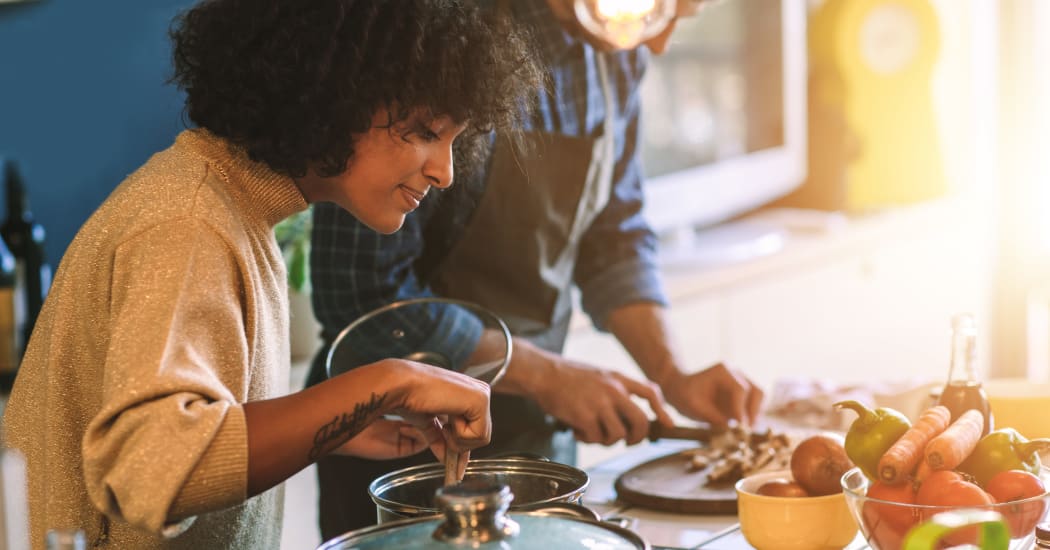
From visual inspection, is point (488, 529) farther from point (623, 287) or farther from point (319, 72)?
point (623, 287)

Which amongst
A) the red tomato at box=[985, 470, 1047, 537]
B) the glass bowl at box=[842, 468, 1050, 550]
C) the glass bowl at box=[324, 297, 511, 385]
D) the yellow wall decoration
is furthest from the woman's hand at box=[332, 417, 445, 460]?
the yellow wall decoration

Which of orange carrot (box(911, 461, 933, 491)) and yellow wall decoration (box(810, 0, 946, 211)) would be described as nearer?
orange carrot (box(911, 461, 933, 491))

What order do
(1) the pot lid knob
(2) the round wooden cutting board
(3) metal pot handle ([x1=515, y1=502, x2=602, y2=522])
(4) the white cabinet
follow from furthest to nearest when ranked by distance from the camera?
(4) the white cabinet
(2) the round wooden cutting board
(3) metal pot handle ([x1=515, y1=502, x2=602, y2=522])
(1) the pot lid knob

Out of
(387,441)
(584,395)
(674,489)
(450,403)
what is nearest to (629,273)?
(584,395)

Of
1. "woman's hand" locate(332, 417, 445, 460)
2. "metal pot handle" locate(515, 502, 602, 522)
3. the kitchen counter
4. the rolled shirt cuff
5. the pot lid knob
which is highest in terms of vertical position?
the rolled shirt cuff

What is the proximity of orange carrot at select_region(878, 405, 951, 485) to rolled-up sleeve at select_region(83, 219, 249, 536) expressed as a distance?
548 mm

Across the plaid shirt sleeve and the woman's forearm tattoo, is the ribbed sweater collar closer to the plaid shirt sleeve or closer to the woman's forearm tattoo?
the woman's forearm tattoo

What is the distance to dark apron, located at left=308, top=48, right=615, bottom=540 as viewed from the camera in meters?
1.64

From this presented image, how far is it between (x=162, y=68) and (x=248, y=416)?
1.14 m

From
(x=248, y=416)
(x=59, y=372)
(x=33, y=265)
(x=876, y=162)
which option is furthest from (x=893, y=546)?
(x=876, y=162)

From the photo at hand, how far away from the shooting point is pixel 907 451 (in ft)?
3.59

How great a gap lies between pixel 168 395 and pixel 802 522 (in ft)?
2.09

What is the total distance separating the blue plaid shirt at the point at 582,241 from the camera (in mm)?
1545

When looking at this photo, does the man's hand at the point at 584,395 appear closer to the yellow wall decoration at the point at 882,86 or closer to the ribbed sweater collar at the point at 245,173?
the ribbed sweater collar at the point at 245,173
